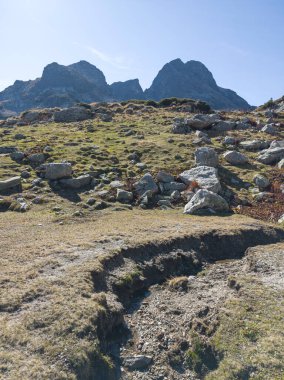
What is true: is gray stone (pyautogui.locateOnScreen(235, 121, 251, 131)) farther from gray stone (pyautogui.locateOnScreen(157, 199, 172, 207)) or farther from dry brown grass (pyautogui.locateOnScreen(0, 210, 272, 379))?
dry brown grass (pyautogui.locateOnScreen(0, 210, 272, 379))

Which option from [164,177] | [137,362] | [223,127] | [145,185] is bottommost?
[137,362]

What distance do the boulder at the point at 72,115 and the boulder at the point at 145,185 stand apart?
155ft

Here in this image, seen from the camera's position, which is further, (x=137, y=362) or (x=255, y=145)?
(x=255, y=145)

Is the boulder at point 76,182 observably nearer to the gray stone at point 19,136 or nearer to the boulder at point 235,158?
the boulder at point 235,158

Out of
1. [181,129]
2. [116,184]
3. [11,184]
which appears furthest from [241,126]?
[11,184]

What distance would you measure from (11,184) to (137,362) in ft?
93.1

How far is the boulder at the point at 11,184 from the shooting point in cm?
3953

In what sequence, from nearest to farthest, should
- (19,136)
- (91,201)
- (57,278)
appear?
(57,278) < (91,201) < (19,136)

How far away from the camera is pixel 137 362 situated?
15914 mm

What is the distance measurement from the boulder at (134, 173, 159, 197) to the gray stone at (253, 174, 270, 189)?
36.5 feet

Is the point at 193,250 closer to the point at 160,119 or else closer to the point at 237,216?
the point at 237,216

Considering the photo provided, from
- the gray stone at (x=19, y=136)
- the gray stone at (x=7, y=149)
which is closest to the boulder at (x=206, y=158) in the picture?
the gray stone at (x=7, y=149)

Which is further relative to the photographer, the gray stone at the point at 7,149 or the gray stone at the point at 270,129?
the gray stone at the point at 270,129

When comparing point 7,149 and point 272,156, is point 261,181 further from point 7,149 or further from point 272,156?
point 7,149
